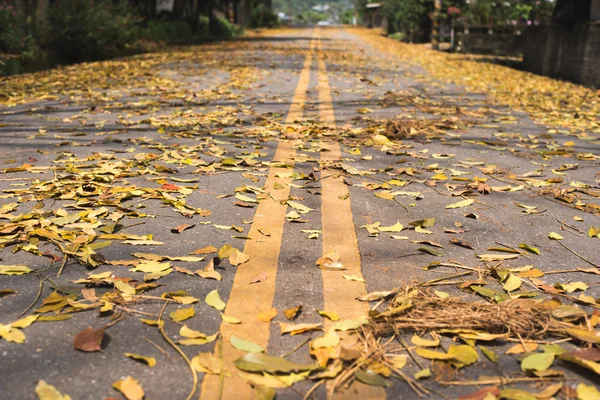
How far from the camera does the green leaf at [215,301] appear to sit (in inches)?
111

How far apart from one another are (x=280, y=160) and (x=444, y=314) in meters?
3.13

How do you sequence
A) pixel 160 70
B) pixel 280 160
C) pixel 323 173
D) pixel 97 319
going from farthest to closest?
pixel 160 70, pixel 280 160, pixel 323 173, pixel 97 319

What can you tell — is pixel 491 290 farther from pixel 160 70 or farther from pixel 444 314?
pixel 160 70

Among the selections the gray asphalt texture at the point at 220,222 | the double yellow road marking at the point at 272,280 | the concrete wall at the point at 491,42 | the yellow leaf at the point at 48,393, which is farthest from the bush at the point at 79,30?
the yellow leaf at the point at 48,393

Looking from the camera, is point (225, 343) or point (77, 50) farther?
point (77, 50)

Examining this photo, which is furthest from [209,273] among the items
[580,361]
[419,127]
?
[419,127]

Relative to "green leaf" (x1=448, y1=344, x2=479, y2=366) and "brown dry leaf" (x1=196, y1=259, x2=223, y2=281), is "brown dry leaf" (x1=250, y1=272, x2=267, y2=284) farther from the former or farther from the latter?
"green leaf" (x1=448, y1=344, x2=479, y2=366)

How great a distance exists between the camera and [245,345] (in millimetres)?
2475

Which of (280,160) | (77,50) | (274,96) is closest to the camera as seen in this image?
(280,160)

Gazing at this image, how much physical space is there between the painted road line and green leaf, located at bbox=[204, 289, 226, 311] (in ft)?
0.09

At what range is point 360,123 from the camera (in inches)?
310

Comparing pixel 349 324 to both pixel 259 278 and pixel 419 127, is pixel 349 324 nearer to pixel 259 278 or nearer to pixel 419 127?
pixel 259 278

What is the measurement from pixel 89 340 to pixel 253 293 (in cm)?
75

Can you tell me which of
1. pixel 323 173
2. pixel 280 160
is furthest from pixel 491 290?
pixel 280 160
